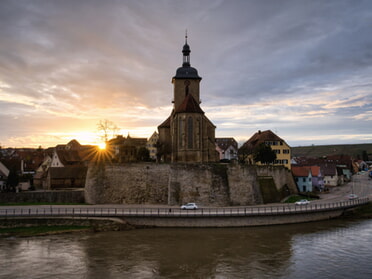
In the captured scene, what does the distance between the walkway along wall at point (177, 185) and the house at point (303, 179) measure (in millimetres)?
14947

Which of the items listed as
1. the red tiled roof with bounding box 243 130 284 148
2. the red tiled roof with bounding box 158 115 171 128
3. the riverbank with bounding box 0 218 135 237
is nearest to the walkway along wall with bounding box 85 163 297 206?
the riverbank with bounding box 0 218 135 237

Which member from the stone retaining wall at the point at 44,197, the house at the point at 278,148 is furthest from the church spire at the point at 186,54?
the stone retaining wall at the point at 44,197

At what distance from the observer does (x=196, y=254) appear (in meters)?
26.5

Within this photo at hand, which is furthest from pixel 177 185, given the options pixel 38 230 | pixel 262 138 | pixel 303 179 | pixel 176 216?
pixel 303 179

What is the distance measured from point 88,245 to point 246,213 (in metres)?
16.4

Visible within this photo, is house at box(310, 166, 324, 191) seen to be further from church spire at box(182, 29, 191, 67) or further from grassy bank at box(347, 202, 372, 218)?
church spire at box(182, 29, 191, 67)

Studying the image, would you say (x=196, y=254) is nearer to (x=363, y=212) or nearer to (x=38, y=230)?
(x=38, y=230)

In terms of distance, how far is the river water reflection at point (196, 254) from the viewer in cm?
2270

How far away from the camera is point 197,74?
62406 mm

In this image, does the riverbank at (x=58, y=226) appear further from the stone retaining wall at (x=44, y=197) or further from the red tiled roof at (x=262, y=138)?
the red tiled roof at (x=262, y=138)

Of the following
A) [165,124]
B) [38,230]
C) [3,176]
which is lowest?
[38,230]

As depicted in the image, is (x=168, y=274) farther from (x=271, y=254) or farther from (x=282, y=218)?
(x=282, y=218)

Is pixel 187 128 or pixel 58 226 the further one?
pixel 187 128

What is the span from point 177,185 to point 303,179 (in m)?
27.8
